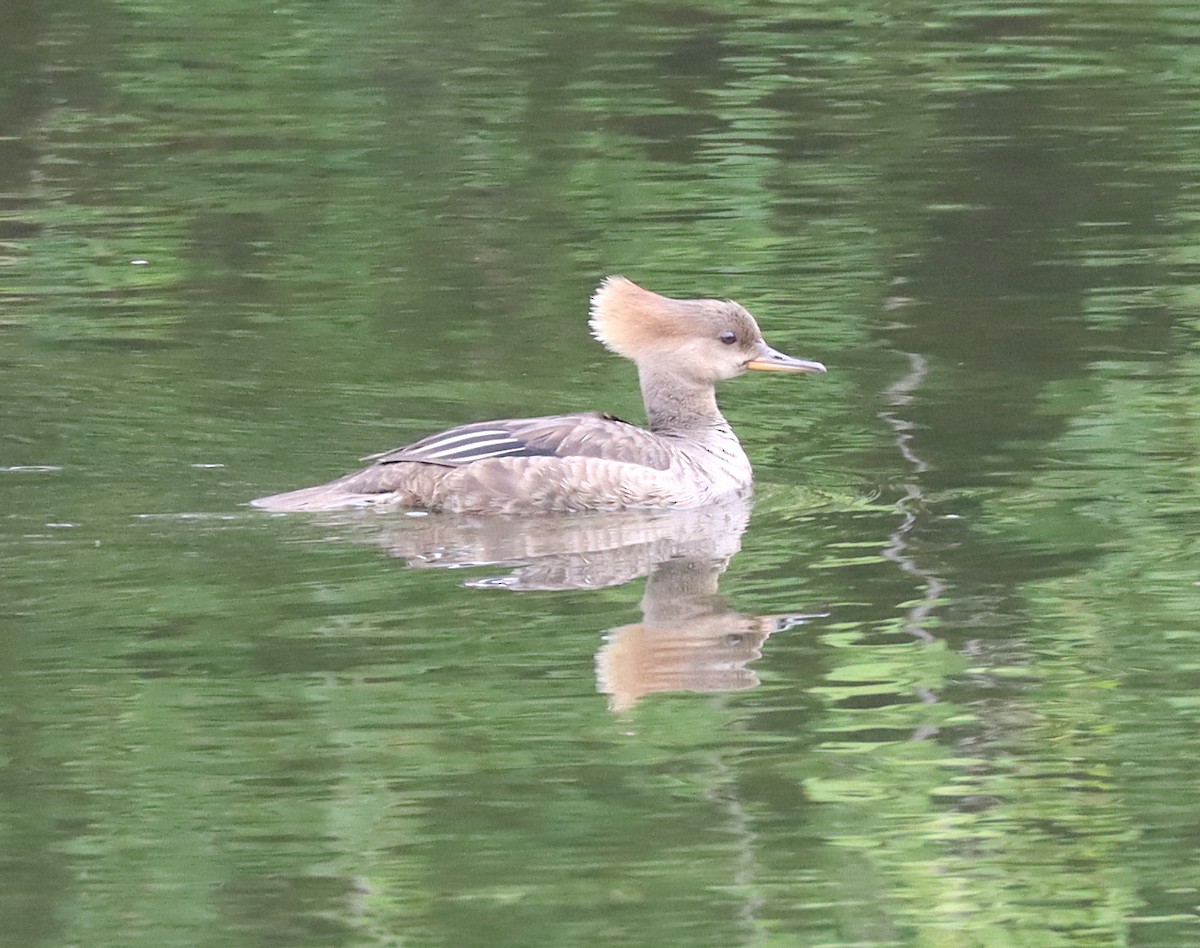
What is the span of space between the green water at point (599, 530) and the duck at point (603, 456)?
143mm

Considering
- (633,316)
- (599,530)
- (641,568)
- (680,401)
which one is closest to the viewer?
(641,568)

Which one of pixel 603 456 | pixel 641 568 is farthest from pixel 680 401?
pixel 641 568

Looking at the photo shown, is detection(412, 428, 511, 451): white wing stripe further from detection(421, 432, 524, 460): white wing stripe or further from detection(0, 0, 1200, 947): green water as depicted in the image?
detection(0, 0, 1200, 947): green water

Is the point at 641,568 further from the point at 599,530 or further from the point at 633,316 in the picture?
the point at 633,316

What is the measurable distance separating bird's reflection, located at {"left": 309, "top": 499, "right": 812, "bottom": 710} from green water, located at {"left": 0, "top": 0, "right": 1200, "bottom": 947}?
24mm

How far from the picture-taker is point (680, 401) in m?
9.41

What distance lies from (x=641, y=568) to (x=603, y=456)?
0.78 m

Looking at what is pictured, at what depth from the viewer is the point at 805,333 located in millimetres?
10977

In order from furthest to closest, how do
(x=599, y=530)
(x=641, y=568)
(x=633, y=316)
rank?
1. (x=633, y=316)
2. (x=599, y=530)
3. (x=641, y=568)

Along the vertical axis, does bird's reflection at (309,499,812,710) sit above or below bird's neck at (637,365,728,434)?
below

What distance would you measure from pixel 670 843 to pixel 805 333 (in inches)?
217

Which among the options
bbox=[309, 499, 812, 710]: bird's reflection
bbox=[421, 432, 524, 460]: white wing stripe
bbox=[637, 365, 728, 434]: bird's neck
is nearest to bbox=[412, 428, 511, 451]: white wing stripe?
bbox=[421, 432, 524, 460]: white wing stripe

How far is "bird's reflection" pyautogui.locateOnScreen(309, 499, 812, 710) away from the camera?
22.7 feet

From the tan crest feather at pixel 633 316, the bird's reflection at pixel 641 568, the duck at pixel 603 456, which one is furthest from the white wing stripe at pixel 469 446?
the tan crest feather at pixel 633 316
